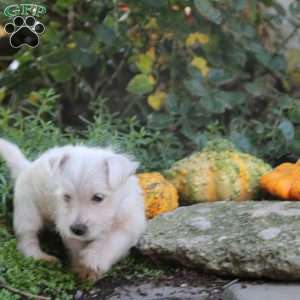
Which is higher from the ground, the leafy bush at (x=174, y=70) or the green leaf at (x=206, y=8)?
the green leaf at (x=206, y=8)

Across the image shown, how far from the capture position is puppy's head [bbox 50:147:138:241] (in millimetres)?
3301

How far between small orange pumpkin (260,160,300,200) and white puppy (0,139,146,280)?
0.85 meters

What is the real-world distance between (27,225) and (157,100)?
205 centimetres

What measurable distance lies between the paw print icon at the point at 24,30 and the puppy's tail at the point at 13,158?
0.92m

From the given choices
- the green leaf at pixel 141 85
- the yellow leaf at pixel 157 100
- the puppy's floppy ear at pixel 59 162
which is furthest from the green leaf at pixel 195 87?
the puppy's floppy ear at pixel 59 162

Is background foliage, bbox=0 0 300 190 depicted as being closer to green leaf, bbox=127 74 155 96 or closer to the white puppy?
green leaf, bbox=127 74 155 96

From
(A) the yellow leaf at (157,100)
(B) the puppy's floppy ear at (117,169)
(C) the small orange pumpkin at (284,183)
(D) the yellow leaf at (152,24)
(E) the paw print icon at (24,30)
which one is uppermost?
(E) the paw print icon at (24,30)

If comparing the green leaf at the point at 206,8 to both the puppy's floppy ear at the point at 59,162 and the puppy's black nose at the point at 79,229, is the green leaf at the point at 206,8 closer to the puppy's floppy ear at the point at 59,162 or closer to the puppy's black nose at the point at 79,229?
the puppy's floppy ear at the point at 59,162

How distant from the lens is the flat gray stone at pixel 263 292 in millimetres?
3146

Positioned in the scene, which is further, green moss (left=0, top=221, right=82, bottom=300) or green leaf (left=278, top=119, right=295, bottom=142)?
green leaf (left=278, top=119, right=295, bottom=142)

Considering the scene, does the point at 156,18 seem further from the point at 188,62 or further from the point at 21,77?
the point at 21,77

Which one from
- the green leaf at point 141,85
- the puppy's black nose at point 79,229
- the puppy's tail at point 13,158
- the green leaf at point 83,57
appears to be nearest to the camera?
the puppy's black nose at point 79,229

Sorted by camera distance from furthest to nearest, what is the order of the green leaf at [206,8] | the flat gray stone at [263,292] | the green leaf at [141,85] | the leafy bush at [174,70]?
the green leaf at [141,85] < the leafy bush at [174,70] < the green leaf at [206,8] < the flat gray stone at [263,292]

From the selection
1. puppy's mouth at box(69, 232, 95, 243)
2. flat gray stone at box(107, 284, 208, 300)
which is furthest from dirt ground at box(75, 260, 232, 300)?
puppy's mouth at box(69, 232, 95, 243)
